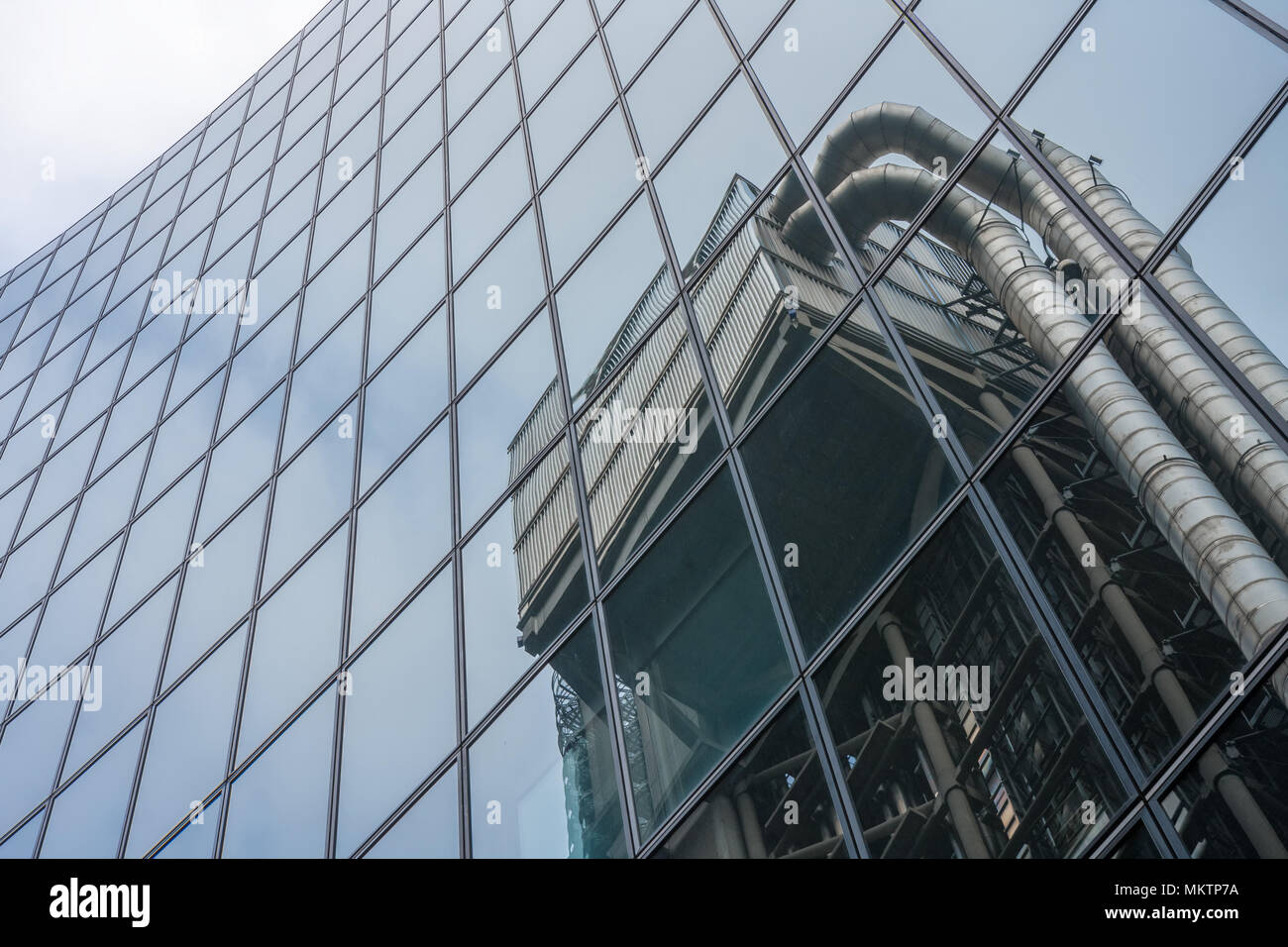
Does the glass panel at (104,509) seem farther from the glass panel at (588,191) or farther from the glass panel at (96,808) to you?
the glass panel at (588,191)

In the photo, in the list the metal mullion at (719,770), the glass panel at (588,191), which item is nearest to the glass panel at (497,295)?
the glass panel at (588,191)

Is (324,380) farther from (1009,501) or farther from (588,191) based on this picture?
(1009,501)

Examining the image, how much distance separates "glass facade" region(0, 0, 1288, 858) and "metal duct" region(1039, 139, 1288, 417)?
0.09 ft

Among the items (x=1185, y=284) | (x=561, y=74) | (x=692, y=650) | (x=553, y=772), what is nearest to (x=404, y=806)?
(x=553, y=772)

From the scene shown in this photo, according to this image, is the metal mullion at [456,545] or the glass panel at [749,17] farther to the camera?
the glass panel at [749,17]

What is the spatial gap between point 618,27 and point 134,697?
1305 centimetres

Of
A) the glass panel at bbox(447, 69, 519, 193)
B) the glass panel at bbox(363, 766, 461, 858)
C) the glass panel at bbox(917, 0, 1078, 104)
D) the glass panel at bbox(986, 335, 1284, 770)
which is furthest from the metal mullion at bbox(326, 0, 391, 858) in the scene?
the glass panel at bbox(917, 0, 1078, 104)

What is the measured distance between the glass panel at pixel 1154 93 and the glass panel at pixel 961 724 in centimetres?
285

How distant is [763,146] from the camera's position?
41.3ft

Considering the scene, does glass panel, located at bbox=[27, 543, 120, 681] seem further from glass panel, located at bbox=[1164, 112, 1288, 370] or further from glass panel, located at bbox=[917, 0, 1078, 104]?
glass panel, located at bbox=[1164, 112, 1288, 370]

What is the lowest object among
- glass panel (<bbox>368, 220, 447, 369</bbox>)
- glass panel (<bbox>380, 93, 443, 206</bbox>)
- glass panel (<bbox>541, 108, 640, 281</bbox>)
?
glass panel (<bbox>541, 108, 640, 281</bbox>)

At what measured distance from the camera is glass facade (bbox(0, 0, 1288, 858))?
7.26 m

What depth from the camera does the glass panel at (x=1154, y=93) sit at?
789cm
